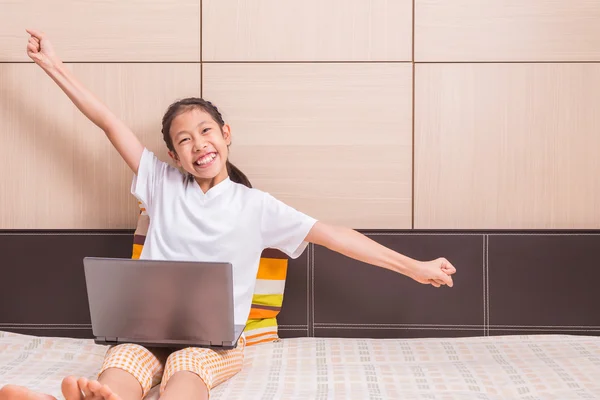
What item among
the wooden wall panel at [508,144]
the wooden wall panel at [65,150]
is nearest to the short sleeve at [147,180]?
the wooden wall panel at [65,150]

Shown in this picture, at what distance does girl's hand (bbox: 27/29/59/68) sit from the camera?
6.62 feet

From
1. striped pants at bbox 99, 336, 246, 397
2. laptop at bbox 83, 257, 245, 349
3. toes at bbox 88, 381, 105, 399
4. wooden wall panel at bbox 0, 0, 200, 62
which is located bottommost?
striped pants at bbox 99, 336, 246, 397

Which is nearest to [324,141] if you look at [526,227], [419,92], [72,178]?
[419,92]

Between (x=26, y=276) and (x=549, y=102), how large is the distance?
2.15 meters

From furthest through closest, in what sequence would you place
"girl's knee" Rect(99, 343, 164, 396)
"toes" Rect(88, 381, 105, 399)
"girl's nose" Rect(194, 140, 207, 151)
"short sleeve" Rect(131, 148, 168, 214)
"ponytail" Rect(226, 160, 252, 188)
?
1. "ponytail" Rect(226, 160, 252, 188)
2. "short sleeve" Rect(131, 148, 168, 214)
3. "girl's nose" Rect(194, 140, 207, 151)
4. "girl's knee" Rect(99, 343, 164, 396)
5. "toes" Rect(88, 381, 105, 399)

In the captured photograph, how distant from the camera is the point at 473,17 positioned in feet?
7.23

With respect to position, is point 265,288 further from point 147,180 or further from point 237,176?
point 147,180

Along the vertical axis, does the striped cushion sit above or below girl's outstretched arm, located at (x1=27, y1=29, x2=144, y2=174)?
below

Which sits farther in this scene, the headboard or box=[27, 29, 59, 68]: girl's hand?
the headboard

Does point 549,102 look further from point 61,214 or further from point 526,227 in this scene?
point 61,214

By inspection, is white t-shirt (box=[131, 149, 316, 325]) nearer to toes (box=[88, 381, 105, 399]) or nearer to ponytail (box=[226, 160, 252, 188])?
ponytail (box=[226, 160, 252, 188])

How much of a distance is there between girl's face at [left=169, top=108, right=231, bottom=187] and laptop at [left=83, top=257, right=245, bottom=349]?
49 centimetres

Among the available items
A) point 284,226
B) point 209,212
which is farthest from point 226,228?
point 284,226

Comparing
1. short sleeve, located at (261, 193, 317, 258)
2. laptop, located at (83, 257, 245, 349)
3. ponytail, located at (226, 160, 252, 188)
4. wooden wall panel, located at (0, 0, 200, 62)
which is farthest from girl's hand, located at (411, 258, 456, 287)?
wooden wall panel, located at (0, 0, 200, 62)
